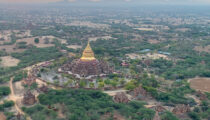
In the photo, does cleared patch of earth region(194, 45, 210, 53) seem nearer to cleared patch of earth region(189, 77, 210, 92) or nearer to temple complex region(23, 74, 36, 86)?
cleared patch of earth region(189, 77, 210, 92)

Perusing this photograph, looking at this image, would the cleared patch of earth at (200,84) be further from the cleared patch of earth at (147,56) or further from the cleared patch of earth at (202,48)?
the cleared patch of earth at (202,48)

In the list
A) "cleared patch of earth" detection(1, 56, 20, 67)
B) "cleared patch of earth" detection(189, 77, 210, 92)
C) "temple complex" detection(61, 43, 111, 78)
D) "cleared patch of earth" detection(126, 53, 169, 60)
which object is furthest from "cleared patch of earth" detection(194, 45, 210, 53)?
"cleared patch of earth" detection(1, 56, 20, 67)

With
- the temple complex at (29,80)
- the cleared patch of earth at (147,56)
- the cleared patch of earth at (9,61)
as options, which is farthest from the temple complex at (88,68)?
the cleared patch of earth at (147,56)

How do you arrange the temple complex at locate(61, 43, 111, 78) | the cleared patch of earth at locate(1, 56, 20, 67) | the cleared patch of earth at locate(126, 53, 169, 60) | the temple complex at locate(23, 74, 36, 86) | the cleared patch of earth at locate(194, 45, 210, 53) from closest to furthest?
the temple complex at locate(23, 74, 36, 86) → the temple complex at locate(61, 43, 111, 78) → the cleared patch of earth at locate(1, 56, 20, 67) → the cleared patch of earth at locate(126, 53, 169, 60) → the cleared patch of earth at locate(194, 45, 210, 53)

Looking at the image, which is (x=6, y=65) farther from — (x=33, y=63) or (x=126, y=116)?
(x=126, y=116)

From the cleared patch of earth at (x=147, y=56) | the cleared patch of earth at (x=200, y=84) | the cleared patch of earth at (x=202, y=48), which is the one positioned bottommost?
the cleared patch of earth at (x=200, y=84)

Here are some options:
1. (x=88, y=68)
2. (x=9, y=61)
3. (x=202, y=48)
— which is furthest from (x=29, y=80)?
(x=202, y=48)
